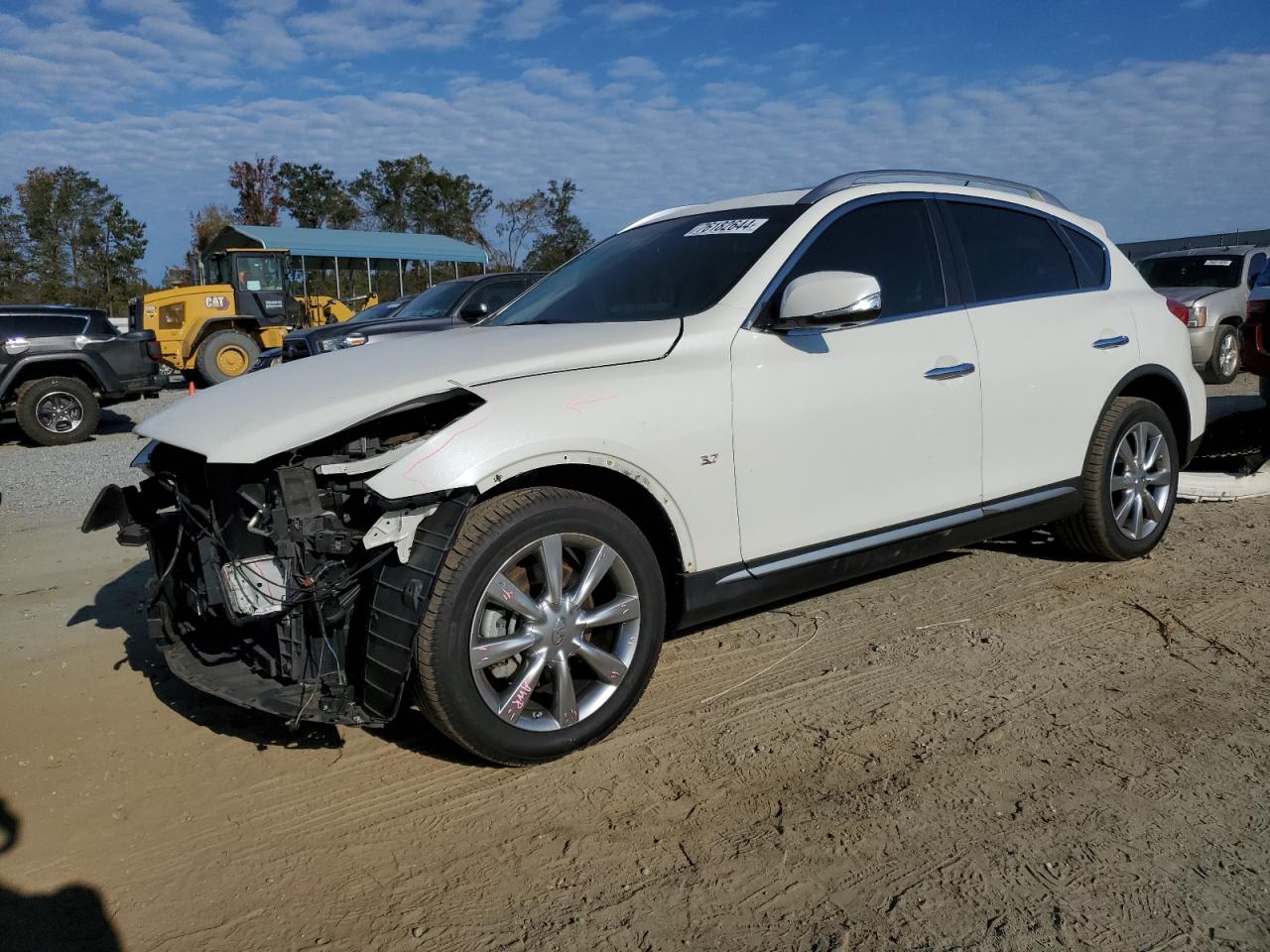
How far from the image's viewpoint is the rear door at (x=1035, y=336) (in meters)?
4.25

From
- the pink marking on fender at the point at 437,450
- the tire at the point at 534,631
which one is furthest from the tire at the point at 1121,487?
the pink marking on fender at the point at 437,450

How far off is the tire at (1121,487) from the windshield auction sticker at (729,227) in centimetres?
203

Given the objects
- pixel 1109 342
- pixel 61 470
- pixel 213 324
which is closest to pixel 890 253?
pixel 1109 342

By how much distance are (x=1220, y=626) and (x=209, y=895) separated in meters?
3.95

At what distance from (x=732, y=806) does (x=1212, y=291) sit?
12.9 meters

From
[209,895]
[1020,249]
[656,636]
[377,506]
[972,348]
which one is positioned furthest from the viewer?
[1020,249]

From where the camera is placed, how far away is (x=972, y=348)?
413 cm

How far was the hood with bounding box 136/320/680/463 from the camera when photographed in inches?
117

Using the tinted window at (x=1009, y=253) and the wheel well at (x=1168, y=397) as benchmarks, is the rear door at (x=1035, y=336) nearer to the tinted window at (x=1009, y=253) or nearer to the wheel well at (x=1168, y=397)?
the tinted window at (x=1009, y=253)

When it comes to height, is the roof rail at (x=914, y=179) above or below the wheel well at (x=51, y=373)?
above

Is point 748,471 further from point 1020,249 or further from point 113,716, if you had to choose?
point 113,716

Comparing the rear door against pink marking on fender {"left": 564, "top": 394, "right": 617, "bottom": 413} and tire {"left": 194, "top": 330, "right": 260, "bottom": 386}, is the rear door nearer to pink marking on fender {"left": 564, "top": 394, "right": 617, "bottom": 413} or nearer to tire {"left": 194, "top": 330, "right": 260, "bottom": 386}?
pink marking on fender {"left": 564, "top": 394, "right": 617, "bottom": 413}

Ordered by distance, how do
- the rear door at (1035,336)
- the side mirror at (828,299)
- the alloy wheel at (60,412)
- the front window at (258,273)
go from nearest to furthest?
the side mirror at (828,299)
the rear door at (1035,336)
the alloy wheel at (60,412)
the front window at (258,273)

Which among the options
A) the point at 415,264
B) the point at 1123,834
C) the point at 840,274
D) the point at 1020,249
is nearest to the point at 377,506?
the point at 840,274
